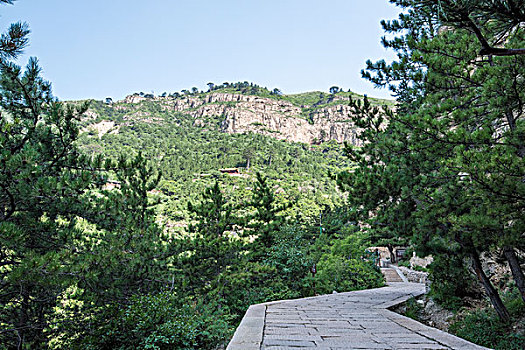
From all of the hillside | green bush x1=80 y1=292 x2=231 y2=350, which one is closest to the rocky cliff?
the hillside

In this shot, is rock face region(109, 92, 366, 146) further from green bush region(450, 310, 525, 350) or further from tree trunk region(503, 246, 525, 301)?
tree trunk region(503, 246, 525, 301)

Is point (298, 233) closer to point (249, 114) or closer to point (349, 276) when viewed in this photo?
point (349, 276)

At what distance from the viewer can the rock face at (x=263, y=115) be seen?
11612 cm

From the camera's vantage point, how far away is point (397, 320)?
4.67 meters

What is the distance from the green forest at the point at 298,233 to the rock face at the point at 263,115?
10583cm

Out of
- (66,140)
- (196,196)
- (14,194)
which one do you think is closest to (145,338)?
(14,194)

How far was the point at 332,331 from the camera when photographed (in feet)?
12.5

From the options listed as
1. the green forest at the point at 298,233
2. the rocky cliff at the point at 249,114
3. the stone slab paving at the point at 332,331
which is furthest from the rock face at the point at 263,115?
the stone slab paving at the point at 332,331

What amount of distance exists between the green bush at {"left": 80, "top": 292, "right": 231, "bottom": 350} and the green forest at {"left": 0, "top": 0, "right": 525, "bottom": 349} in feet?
0.09

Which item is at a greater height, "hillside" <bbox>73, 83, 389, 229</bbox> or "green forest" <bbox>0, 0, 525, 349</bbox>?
"hillside" <bbox>73, 83, 389, 229</bbox>

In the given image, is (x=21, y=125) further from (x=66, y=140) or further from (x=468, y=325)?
(x=468, y=325)

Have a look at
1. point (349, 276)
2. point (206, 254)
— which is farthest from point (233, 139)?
point (349, 276)

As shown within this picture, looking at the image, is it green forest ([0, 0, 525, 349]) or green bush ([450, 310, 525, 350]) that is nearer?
green forest ([0, 0, 525, 349])

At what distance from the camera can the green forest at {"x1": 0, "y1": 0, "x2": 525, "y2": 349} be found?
3537 mm
